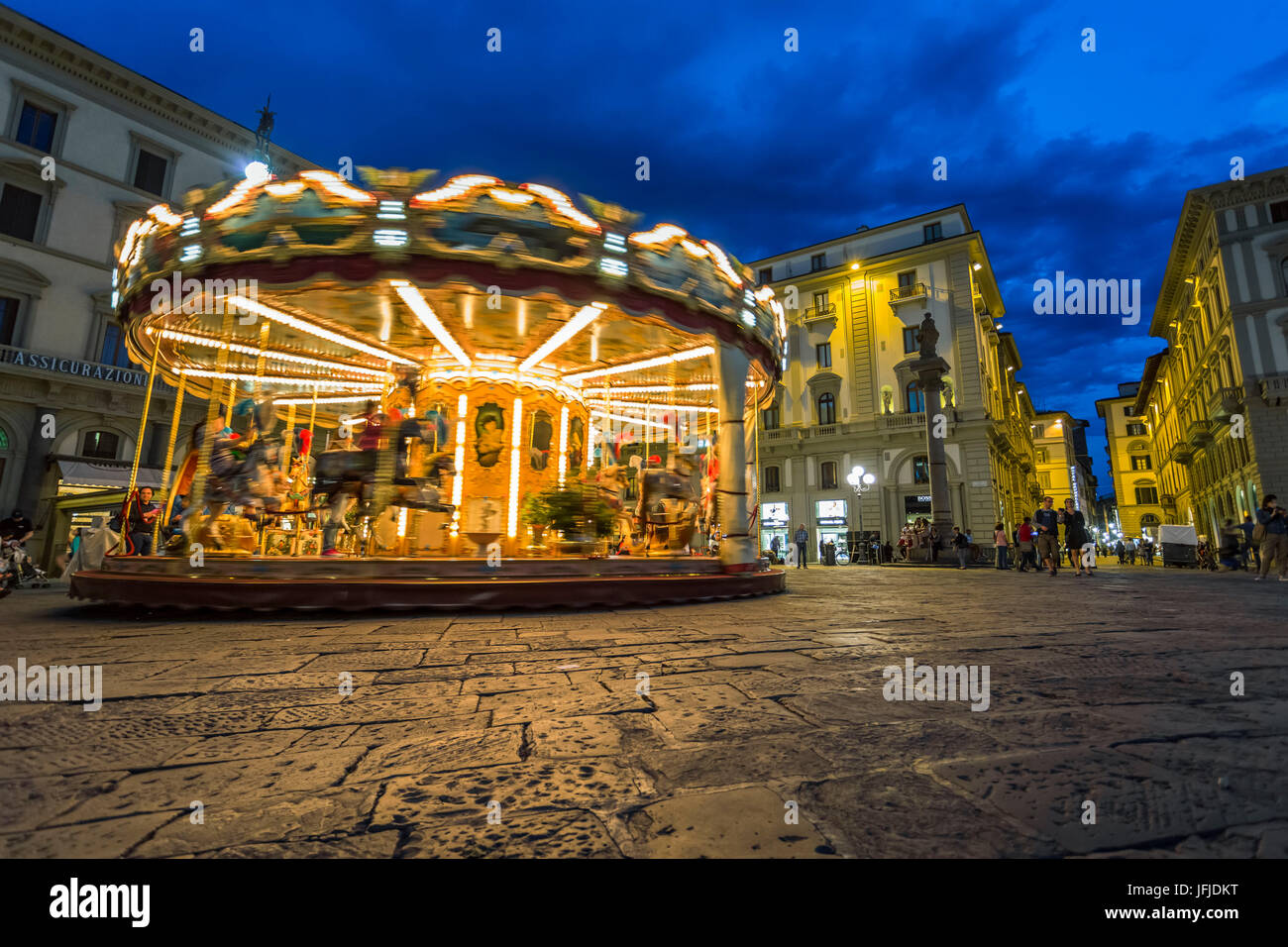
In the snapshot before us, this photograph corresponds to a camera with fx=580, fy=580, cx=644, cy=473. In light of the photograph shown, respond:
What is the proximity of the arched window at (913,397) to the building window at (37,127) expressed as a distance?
34.3 meters

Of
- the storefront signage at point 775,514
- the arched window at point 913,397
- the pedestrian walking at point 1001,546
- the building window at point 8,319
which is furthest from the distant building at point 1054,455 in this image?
the building window at point 8,319

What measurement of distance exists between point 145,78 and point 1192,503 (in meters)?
58.0

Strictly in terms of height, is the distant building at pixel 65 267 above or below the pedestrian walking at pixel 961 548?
above

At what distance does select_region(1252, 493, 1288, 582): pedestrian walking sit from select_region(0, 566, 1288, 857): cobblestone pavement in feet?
32.4

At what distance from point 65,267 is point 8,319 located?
2.21 meters

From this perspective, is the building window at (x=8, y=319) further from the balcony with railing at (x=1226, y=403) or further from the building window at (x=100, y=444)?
the balcony with railing at (x=1226, y=403)

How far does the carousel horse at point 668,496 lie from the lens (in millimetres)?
9094

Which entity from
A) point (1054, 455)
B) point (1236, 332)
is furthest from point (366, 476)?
point (1054, 455)

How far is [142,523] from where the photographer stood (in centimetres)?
1003

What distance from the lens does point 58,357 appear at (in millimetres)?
17359

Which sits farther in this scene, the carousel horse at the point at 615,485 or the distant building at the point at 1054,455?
the distant building at the point at 1054,455
